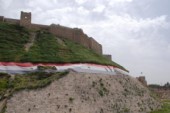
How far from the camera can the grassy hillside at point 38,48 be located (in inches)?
1185

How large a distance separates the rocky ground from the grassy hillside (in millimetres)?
3521

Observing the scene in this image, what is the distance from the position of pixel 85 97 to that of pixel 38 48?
385 inches

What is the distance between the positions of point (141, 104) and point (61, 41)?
11.7m

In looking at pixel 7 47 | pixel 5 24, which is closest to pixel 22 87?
pixel 7 47

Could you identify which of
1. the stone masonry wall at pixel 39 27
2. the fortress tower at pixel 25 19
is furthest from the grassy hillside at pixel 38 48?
the stone masonry wall at pixel 39 27

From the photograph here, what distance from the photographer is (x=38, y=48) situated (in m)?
33.0

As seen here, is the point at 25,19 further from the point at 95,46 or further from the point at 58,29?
the point at 95,46

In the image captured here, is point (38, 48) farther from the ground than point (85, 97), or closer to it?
farther from the ground

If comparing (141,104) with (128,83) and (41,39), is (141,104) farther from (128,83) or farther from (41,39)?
(41,39)

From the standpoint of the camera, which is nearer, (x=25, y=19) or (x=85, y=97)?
(x=85, y=97)

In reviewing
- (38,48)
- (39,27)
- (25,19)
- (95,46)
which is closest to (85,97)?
(38,48)

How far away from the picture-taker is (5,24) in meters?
36.3

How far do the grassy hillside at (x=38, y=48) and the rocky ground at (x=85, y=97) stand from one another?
11.6 ft

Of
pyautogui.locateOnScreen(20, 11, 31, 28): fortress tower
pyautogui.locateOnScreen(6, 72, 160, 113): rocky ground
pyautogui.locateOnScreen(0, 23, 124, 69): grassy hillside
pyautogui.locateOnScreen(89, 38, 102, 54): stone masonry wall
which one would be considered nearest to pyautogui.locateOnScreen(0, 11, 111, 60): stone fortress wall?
pyautogui.locateOnScreen(20, 11, 31, 28): fortress tower
